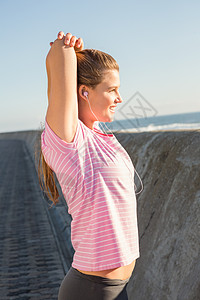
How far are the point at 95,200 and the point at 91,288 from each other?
1.29ft

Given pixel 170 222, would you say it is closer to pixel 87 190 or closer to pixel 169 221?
pixel 169 221

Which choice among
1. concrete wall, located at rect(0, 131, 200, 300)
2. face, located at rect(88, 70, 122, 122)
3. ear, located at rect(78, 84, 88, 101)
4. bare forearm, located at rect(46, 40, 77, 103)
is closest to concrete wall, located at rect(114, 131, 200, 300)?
concrete wall, located at rect(0, 131, 200, 300)

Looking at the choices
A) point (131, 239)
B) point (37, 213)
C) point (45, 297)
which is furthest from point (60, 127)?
point (37, 213)

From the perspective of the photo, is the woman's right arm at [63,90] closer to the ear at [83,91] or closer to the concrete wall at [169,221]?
the ear at [83,91]

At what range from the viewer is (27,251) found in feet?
19.7

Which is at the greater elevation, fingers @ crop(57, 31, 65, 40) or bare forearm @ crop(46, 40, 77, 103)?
fingers @ crop(57, 31, 65, 40)

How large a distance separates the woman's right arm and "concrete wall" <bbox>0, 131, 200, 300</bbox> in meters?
1.35

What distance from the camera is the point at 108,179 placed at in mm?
1709

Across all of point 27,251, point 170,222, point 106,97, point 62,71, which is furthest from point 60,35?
point 27,251

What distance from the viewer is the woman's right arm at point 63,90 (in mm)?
1711

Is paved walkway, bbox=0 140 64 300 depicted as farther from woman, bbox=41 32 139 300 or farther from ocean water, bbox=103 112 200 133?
woman, bbox=41 32 139 300

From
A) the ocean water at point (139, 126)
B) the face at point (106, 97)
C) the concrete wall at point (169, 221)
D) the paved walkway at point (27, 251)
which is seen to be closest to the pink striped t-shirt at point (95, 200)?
the face at point (106, 97)

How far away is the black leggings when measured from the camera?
5.66 feet

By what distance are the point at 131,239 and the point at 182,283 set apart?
3.31 feet
